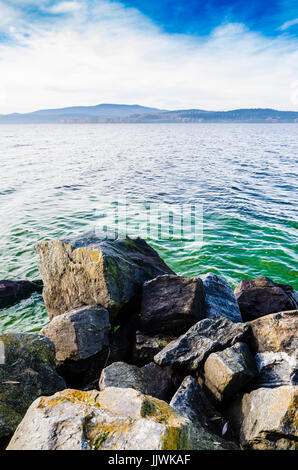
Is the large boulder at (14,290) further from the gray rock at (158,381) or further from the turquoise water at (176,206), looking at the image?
the gray rock at (158,381)

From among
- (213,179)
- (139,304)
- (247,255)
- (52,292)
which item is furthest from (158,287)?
(213,179)

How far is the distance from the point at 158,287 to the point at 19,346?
11.5ft

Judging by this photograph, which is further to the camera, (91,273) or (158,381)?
(91,273)

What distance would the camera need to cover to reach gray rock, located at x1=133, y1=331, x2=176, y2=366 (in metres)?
6.51

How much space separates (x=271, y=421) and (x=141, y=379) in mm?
2310

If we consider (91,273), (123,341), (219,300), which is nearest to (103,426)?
(123,341)

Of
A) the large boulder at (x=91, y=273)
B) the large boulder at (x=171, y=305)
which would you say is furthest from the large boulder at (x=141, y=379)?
the large boulder at (x=91, y=273)

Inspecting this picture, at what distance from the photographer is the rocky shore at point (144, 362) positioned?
3.26 metres

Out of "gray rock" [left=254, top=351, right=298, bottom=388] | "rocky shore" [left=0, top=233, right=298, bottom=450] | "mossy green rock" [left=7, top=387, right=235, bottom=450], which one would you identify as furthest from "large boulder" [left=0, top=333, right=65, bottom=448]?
"gray rock" [left=254, top=351, right=298, bottom=388]

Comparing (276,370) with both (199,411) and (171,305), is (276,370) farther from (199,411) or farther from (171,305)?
(171,305)

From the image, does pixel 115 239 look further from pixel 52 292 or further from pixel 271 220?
pixel 271 220

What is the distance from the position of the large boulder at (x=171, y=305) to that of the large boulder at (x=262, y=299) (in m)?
2.01

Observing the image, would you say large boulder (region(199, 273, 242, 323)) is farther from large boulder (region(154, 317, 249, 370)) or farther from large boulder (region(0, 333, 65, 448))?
large boulder (region(0, 333, 65, 448))

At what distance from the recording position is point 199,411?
4723mm
